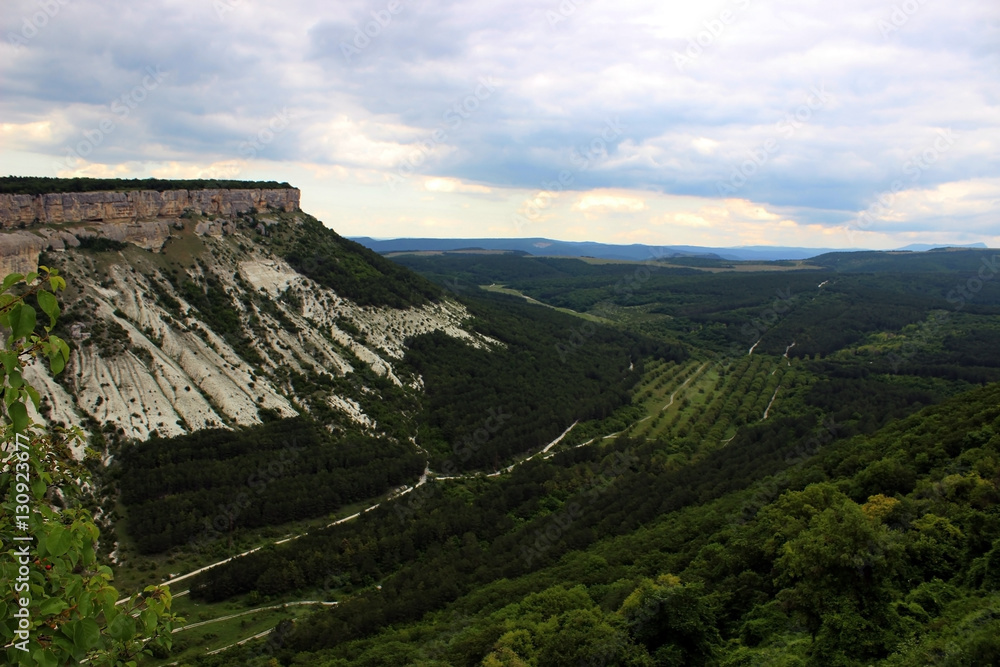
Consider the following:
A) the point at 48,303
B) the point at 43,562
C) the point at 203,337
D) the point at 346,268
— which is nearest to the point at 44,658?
the point at 43,562

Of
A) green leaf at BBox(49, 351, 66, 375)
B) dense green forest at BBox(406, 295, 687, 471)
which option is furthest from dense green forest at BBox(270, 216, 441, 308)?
green leaf at BBox(49, 351, 66, 375)

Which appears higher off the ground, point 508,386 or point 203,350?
point 203,350

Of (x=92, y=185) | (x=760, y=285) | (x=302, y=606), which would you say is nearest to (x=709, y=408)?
(x=302, y=606)

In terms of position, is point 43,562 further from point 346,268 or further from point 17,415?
point 346,268

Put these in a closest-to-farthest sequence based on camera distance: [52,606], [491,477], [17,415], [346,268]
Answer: [17,415] < [52,606] < [491,477] < [346,268]

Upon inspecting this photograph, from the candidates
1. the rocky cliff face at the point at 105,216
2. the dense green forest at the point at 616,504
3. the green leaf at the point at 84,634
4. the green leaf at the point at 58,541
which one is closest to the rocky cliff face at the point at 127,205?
the rocky cliff face at the point at 105,216

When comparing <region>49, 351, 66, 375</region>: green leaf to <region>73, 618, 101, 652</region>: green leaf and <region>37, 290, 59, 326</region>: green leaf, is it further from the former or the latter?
<region>73, 618, 101, 652</region>: green leaf

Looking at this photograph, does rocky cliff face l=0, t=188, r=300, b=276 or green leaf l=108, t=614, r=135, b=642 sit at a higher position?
rocky cliff face l=0, t=188, r=300, b=276
